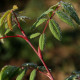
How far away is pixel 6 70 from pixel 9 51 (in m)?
3.42

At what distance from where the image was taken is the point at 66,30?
14.8ft

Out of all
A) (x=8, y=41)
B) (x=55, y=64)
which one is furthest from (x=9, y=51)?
(x=55, y=64)

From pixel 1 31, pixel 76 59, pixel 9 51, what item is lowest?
pixel 76 59

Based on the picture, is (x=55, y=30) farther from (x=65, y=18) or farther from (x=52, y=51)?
(x=52, y=51)

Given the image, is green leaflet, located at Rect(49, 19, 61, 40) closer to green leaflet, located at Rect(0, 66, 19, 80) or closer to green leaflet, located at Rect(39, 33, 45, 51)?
green leaflet, located at Rect(39, 33, 45, 51)

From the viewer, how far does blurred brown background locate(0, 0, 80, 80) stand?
4.39 m

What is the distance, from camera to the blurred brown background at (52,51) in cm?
439

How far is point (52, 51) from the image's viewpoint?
188 inches

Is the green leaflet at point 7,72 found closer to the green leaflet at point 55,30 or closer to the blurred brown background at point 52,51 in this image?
the green leaflet at point 55,30

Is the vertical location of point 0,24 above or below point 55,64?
above

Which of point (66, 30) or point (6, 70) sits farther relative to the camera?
point (66, 30)

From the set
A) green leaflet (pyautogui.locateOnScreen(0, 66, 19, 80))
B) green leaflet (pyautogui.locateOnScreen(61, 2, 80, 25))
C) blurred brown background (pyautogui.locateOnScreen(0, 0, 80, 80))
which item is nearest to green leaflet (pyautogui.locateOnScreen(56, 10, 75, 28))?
green leaflet (pyautogui.locateOnScreen(61, 2, 80, 25))

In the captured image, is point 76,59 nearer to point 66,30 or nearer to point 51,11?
point 66,30

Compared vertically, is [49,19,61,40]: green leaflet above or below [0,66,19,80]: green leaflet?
above
